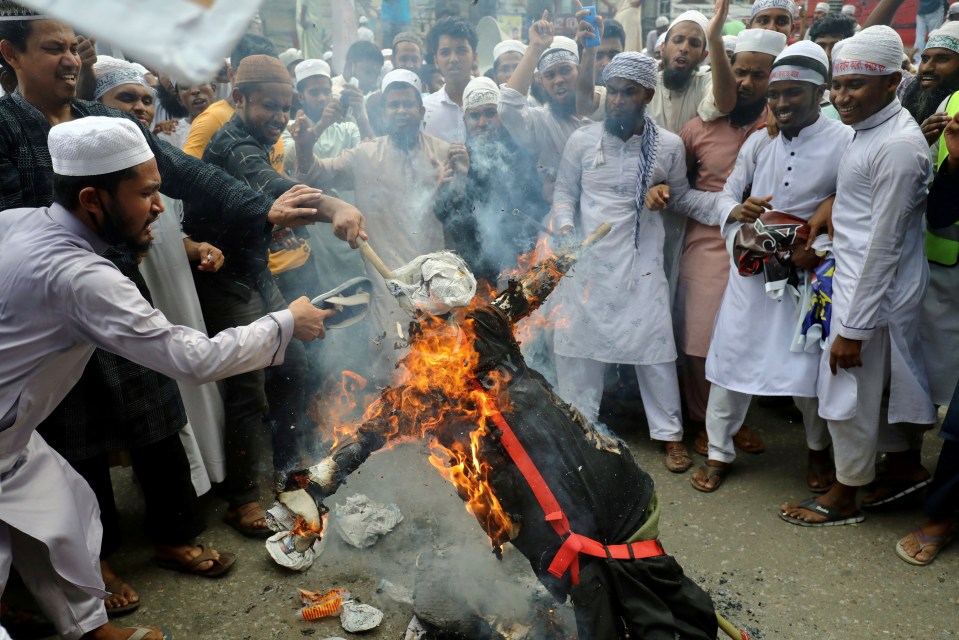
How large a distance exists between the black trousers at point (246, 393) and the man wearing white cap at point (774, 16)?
4.52m

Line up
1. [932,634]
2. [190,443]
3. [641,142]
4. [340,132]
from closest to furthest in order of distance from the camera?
[932,634]
[190,443]
[641,142]
[340,132]

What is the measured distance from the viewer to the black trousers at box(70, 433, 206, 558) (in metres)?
4.08

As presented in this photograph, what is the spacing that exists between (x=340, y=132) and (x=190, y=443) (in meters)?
3.47

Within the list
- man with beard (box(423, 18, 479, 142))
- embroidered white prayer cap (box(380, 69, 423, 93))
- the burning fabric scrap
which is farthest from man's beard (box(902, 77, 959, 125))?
the burning fabric scrap

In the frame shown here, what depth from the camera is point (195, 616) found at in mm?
3789

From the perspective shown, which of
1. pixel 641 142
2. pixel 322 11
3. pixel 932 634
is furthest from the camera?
pixel 322 11

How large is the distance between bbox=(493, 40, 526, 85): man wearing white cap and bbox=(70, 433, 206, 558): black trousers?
15.1ft

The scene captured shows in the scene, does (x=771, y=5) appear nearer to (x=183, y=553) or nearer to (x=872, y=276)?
(x=872, y=276)

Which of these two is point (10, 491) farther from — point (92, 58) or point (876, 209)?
point (876, 209)

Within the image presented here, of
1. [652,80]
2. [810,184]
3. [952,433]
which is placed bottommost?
[952,433]

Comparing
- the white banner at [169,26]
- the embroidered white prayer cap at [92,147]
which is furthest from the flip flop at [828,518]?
the white banner at [169,26]

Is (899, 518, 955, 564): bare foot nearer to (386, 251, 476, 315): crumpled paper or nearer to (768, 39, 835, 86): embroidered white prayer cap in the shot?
(768, 39, 835, 86): embroidered white prayer cap

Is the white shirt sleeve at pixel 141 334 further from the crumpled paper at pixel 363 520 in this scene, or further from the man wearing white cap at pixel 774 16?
the man wearing white cap at pixel 774 16

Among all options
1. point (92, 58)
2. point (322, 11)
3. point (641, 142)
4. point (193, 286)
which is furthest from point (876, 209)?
point (322, 11)
